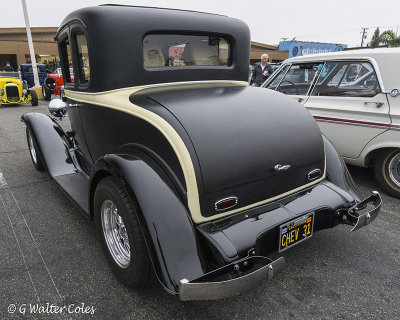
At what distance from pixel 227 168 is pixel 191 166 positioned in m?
0.24

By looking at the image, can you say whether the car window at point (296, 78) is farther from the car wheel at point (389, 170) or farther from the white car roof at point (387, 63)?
the car wheel at point (389, 170)

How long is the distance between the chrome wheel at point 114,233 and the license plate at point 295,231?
1.09 meters

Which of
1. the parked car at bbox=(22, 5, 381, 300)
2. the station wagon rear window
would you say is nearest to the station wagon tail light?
the parked car at bbox=(22, 5, 381, 300)

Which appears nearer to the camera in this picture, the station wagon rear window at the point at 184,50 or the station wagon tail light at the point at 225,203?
the station wagon tail light at the point at 225,203

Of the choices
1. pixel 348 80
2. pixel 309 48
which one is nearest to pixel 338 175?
pixel 348 80

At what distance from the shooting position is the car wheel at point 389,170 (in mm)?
3522

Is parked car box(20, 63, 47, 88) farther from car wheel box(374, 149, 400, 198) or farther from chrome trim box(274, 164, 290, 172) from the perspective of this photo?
chrome trim box(274, 164, 290, 172)

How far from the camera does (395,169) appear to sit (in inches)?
140

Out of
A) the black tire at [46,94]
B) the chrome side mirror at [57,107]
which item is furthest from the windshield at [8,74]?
the chrome side mirror at [57,107]

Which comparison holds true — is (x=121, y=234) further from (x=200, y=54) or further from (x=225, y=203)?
(x=200, y=54)

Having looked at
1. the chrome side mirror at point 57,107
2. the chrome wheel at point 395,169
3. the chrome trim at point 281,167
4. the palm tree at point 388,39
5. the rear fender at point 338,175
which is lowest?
the chrome wheel at point 395,169

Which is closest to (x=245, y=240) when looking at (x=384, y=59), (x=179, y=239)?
(x=179, y=239)

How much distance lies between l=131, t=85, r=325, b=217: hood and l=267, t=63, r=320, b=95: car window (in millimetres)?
2157

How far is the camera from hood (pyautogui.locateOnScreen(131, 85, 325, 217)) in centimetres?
187
